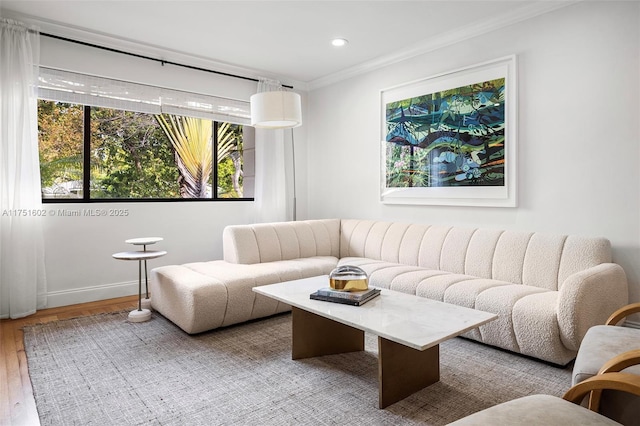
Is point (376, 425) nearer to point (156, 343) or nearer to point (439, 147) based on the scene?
point (156, 343)

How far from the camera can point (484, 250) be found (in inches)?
128

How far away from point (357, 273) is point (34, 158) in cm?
294

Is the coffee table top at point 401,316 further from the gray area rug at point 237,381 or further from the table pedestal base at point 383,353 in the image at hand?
the gray area rug at point 237,381

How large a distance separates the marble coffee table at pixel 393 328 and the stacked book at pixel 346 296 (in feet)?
0.09

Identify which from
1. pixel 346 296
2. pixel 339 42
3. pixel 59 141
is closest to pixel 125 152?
pixel 59 141

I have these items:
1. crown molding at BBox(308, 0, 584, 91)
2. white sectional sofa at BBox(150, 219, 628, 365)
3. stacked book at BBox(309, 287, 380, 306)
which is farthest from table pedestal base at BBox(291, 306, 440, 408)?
crown molding at BBox(308, 0, 584, 91)

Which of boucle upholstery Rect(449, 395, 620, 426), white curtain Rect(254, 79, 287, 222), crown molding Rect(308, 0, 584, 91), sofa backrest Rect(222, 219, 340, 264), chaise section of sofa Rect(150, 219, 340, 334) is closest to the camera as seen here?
boucle upholstery Rect(449, 395, 620, 426)

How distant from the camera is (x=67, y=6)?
3135 mm

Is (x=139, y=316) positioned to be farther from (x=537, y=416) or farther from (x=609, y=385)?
(x=609, y=385)

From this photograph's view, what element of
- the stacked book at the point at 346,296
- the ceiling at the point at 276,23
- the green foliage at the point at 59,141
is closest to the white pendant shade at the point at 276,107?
the ceiling at the point at 276,23

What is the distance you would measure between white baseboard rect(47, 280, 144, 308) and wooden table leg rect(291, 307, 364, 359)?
2333 mm

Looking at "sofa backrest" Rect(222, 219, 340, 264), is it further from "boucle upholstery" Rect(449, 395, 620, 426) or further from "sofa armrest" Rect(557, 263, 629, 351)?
"boucle upholstery" Rect(449, 395, 620, 426)

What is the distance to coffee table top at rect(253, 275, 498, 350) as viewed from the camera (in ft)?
5.74

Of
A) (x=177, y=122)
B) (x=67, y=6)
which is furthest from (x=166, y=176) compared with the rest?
(x=67, y=6)
